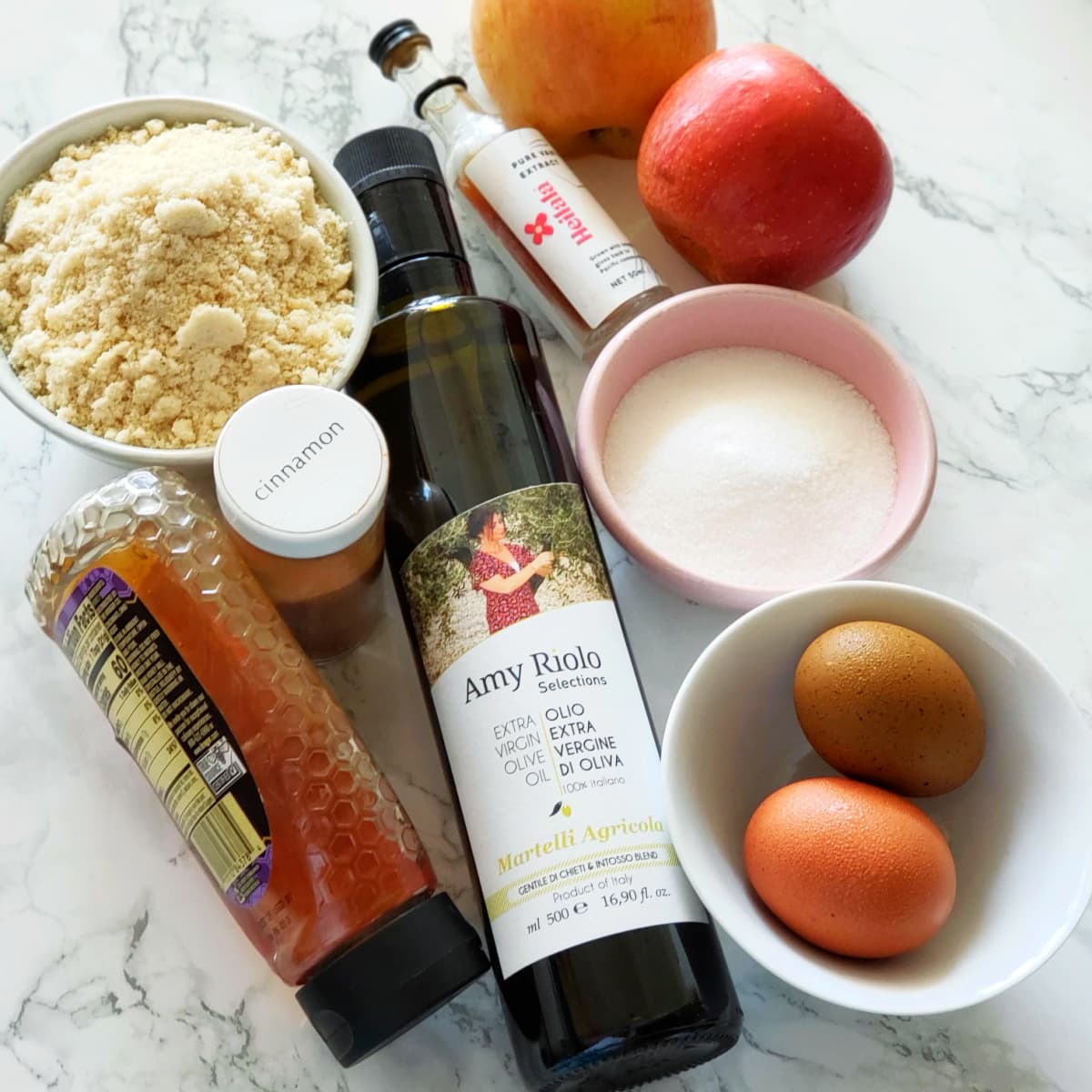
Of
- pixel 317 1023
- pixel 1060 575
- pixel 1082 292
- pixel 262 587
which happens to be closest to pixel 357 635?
pixel 262 587

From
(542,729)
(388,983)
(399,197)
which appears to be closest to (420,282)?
(399,197)

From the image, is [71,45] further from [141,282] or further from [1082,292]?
[1082,292]

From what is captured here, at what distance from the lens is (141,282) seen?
598 millimetres

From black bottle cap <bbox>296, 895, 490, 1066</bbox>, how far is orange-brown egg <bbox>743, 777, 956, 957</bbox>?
156mm

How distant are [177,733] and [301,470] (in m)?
0.14

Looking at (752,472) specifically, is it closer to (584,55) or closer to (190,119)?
(584,55)

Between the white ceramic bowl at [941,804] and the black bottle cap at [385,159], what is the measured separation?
33 centimetres

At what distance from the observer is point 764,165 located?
2.20 feet

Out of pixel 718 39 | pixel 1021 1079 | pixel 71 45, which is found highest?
pixel 71 45

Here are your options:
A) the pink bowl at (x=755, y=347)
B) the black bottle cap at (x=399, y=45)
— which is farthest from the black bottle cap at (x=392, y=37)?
the pink bowl at (x=755, y=347)

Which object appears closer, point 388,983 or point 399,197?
point 388,983

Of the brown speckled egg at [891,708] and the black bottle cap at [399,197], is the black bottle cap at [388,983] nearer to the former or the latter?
the brown speckled egg at [891,708]

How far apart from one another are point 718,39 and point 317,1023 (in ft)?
2.28

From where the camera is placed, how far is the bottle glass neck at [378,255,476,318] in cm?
66
